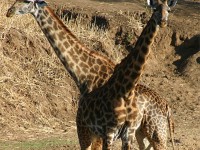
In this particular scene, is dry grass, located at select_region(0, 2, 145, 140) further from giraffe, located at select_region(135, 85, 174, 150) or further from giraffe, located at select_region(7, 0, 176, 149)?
giraffe, located at select_region(135, 85, 174, 150)

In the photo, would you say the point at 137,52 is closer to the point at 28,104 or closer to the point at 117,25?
the point at 28,104

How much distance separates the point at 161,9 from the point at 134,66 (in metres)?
0.95

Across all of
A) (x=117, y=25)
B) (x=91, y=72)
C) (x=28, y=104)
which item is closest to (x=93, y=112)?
(x=91, y=72)

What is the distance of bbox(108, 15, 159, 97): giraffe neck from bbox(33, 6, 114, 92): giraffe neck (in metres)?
1.14

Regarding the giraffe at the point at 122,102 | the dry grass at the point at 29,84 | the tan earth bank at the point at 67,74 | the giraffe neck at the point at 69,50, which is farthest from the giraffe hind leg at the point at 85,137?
the dry grass at the point at 29,84

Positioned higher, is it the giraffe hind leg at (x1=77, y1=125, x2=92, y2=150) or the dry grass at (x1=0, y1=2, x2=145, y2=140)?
the giraffe hind leg at (x1=77, y1=125, x2=92, y2=150)

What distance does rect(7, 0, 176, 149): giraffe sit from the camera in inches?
376

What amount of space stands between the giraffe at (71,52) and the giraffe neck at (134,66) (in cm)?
102

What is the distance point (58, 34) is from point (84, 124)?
151 centimetres

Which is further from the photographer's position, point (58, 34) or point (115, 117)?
point (58, 34)

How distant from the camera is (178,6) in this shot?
71.1ft

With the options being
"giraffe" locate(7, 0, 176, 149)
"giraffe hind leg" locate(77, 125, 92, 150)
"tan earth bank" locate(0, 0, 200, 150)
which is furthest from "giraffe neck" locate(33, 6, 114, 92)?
"tan earth bank" locate(0, 0, 200, 150)

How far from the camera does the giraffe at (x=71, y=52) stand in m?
9.55

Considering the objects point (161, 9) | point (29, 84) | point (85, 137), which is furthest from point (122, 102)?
point (29, 84)
